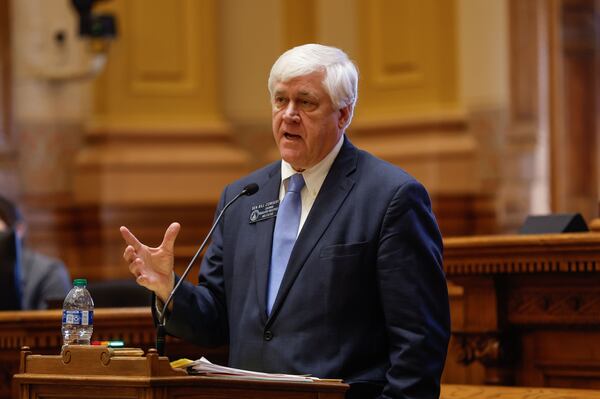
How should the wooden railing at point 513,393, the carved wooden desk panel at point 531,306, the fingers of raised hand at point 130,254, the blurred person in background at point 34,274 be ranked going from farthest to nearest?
1. the blurred person in background at point 34,274
2. the carved wooden desk panel at point 531,306
3. the wooden railing at point 513,393
4. the fingers of raised hand at point 130,254

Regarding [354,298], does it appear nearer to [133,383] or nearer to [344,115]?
[344,115]

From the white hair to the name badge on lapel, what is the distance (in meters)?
0.33

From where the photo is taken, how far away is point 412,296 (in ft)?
11.0

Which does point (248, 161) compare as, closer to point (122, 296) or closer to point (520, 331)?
point (122, 296)

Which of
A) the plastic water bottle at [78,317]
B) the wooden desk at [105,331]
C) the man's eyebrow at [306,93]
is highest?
the man's eyebrow at [306,93]

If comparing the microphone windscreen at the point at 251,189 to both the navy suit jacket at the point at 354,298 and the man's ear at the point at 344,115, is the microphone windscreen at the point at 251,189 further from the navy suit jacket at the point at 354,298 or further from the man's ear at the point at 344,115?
the man's ear at the point at 344,115

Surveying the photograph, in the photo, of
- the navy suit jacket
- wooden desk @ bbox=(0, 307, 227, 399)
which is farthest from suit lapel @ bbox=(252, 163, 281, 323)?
wooden desk @ bbox=(0, 307, 227, 399)

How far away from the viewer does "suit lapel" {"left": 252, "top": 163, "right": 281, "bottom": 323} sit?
3492 millimetres

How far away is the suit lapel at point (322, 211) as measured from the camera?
11.3 ft

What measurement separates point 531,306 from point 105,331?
1.49 meters

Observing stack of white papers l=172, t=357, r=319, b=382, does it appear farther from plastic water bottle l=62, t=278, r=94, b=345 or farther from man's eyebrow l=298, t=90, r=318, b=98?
man's eyebrow l=298, t=90, r=318, b=98

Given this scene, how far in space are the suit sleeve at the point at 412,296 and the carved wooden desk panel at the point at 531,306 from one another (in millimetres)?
1090

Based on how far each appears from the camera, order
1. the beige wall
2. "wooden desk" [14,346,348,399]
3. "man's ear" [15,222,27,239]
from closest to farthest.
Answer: "wooden desk" [14,346,348,399] < "man's ear" [15,222,27,239] < the beige wall

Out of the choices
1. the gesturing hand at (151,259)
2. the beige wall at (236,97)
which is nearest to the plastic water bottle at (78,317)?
the gesturing hand at (151,259)
